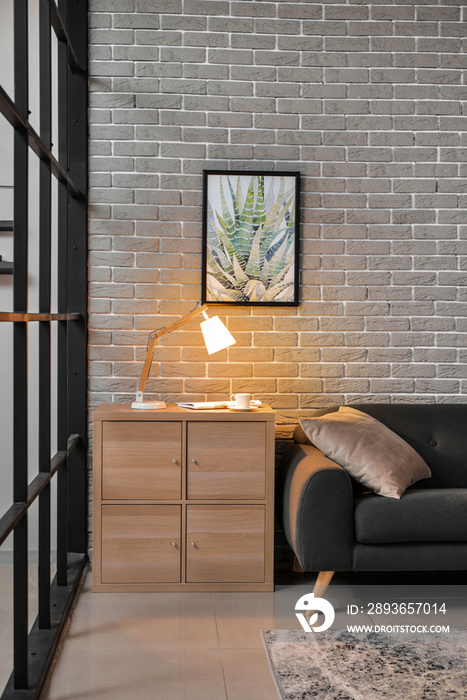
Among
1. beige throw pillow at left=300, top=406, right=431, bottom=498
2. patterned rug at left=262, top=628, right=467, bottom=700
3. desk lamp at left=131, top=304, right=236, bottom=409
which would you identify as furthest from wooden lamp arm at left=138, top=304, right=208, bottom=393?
patterned rug at left=262, top=628, right=467, bottom=700

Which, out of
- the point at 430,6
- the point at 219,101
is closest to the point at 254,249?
the point at 219,101

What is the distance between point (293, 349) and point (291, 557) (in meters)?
1.04

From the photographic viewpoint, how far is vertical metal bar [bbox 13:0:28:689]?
1867mm

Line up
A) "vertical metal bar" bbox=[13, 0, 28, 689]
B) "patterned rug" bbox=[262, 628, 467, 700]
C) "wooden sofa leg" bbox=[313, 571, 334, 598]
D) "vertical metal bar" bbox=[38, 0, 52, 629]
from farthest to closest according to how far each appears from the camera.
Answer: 1. "wooden sofa leg" bbox=[313, 571, 334, 598]
2. "vertical metal bar" bbox=[38, 0, 52, 629]
3. "patterned rug" bbox=[262, 628, 467, 700]
4. "vertical metal bar" bbox=[13, 0, 28, 689]

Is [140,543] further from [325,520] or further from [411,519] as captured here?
[411,519]

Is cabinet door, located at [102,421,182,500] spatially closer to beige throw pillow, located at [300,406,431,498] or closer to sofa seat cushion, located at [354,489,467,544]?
beige throw pillow, located at [300,406,431,498]

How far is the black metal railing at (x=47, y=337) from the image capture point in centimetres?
188

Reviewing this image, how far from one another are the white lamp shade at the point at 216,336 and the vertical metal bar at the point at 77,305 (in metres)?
0.66

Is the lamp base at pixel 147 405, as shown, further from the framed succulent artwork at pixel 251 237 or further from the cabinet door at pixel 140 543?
the framed succulent artwork at pixel 251 237

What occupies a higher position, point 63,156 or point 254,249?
point 63,156

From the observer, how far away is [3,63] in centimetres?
334

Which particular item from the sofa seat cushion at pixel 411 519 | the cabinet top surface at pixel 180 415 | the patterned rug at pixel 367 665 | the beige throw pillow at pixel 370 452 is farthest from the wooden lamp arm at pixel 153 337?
the patterned rug at pixel 367 665

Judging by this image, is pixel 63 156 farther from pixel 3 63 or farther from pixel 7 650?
pixel 7 650

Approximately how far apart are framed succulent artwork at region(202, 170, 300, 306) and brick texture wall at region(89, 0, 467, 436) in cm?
6
